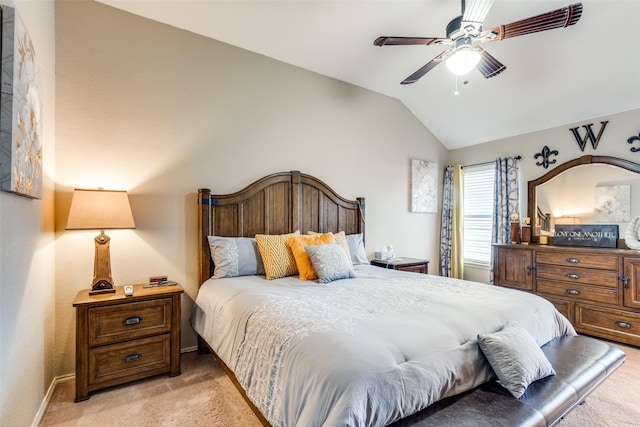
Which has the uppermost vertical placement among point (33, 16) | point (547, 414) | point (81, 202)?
point (33, 16)

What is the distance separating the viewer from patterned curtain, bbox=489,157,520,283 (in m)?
4.22

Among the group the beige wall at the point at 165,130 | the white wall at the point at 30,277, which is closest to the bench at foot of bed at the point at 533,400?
the white wall at the point at 30,277

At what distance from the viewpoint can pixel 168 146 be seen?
291cm

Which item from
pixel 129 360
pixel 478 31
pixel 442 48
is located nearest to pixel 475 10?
pixel 478 31

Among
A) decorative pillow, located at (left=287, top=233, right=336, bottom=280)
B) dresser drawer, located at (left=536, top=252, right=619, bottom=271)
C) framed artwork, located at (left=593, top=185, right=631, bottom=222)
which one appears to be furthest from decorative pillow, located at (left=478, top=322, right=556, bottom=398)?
framed artwork, located at (left=593, top=185, right=631, bottom=222)

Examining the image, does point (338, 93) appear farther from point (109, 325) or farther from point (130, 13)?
point (109, 325)

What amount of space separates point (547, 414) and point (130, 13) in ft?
13.2

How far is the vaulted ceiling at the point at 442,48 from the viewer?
2.68 meters

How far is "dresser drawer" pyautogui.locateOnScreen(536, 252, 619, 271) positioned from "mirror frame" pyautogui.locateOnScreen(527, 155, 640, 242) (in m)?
0.48

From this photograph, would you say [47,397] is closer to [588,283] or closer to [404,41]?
[404,41]

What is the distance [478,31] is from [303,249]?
2.13m

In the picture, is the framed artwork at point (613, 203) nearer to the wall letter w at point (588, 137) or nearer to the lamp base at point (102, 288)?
the wall letter w at point (588, 137)

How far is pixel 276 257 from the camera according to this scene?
112 inches

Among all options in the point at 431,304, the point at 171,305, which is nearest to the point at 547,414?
the point at 431,304
